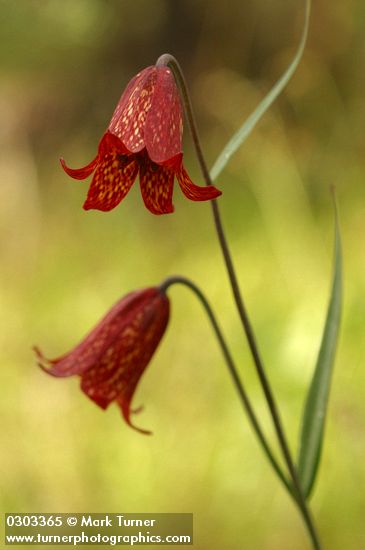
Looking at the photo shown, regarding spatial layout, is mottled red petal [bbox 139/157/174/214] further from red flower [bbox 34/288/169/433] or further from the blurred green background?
the blurred green background

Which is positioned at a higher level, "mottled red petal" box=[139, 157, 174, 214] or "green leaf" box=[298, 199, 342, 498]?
"mottled red petal" box=[139, 157, 174, 214]

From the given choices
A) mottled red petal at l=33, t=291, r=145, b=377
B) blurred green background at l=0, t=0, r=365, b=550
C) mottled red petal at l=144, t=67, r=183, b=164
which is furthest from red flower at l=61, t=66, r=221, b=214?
blurred green background at l=0, t=0, r=365, b=550

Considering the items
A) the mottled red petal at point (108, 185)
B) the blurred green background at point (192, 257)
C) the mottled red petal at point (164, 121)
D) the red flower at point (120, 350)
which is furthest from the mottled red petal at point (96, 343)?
the blurred green background at point (192, 257)

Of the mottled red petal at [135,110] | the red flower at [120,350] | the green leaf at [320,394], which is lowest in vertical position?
the green leaf at [320,394]

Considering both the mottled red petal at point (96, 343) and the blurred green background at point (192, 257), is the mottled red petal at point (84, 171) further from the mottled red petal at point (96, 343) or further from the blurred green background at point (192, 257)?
the blurred green background at point (192, 257)

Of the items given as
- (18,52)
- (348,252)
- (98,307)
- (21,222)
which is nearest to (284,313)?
(348,252)

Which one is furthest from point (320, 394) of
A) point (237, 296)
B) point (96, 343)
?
point (96, 343)
